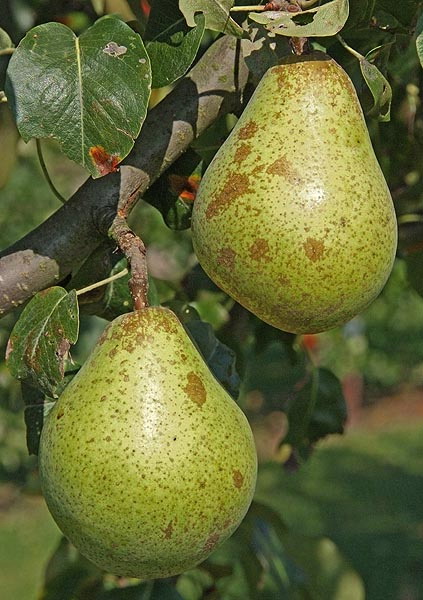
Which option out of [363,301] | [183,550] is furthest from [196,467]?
[363,301]

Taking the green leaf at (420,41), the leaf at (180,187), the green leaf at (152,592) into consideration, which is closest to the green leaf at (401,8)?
the green leaf at (420,41)

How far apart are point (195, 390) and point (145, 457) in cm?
9

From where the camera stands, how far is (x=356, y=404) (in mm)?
6910

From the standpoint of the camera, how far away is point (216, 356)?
109cm

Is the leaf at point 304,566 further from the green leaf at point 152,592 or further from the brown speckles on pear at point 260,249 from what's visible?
the brown speckles on pear at point 260,249

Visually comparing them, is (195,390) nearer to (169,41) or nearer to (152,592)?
(169,41)

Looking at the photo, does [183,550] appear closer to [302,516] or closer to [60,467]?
[60,467]

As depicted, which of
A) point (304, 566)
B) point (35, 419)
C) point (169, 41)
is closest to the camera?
point (169, 41)

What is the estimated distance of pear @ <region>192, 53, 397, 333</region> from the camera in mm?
807

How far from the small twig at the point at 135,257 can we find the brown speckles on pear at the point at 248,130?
13cm

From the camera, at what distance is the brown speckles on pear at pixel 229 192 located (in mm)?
830

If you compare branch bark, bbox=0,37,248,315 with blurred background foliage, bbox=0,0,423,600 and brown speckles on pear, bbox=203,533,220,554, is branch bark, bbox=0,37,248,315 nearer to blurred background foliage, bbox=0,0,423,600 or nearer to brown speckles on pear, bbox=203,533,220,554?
blurred background foliage, bbox=0,0,423,600

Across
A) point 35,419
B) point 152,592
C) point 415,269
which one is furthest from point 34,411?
point 415,269

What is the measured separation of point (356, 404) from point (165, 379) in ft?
20.2
